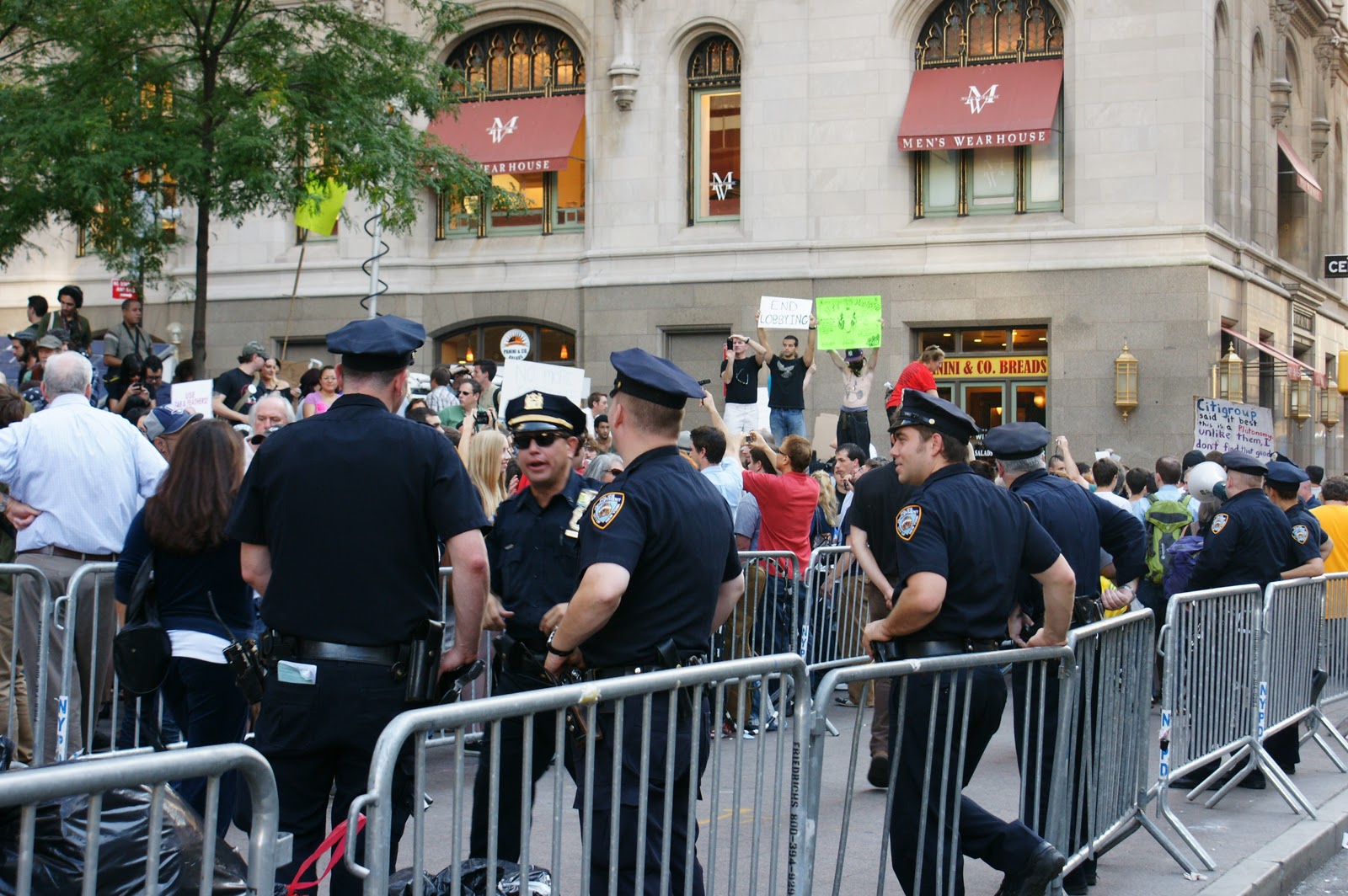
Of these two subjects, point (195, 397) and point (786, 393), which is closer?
point (195, 397)

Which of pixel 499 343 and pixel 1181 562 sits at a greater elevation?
pixel 499 343

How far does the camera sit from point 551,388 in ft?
54.7

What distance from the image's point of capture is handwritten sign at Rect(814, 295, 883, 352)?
1927cm

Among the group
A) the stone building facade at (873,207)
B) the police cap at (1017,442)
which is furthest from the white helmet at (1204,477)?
the stone building facade at (873,207)

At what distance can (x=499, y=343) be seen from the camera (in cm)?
2597

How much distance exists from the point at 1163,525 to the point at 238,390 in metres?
8.81

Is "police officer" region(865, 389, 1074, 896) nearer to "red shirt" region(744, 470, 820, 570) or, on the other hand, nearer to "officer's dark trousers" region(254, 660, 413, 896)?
"officer's dark trousers" region(254, 660, 413, 896)

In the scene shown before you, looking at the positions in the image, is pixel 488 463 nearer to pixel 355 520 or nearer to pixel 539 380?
pixel 355 520

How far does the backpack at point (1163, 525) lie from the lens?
41.8ft

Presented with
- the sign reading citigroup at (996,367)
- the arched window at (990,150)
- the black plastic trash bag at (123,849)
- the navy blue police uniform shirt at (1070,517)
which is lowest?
the black plastic trash bag at (123,849)

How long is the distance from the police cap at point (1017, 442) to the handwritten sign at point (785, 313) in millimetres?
11284

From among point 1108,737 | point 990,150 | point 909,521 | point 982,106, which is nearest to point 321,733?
point 909,521

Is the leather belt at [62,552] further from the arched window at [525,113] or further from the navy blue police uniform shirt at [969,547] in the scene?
the arched window at [525,113]

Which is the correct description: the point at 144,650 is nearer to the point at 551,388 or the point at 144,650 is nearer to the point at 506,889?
the point at 506,889
